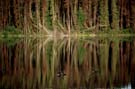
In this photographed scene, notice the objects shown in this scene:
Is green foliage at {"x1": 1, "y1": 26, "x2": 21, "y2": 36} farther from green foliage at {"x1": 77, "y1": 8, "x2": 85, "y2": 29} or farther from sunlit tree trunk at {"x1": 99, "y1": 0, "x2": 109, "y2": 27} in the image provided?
sunlit tree trunk at {"x1": 99, "y1": 0, "x2": 109, "y2": 27}

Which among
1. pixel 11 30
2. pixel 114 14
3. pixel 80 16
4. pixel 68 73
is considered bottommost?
pixel 68 73

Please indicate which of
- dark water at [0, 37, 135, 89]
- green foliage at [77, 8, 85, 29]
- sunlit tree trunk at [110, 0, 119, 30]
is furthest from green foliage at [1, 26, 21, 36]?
dark water at [0, 37, 135, 89]

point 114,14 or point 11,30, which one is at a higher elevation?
point 114,14

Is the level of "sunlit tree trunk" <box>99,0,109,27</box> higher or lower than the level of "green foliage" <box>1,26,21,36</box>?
higher

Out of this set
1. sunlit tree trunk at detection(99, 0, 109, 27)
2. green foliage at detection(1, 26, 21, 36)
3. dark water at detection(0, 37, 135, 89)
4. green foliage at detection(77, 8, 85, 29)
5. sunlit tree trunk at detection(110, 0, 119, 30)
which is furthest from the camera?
green foliage at detection(77, 8, 85, 29)

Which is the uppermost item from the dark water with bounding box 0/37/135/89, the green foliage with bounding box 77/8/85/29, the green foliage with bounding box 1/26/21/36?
the green foliage with bounding box 77/8/85/29

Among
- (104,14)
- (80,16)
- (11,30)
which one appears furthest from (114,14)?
(11,30)

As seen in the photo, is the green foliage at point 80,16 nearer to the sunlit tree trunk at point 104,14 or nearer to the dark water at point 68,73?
the sunlit tree trunk at point 104,14

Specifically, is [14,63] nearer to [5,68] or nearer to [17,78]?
[5,68]

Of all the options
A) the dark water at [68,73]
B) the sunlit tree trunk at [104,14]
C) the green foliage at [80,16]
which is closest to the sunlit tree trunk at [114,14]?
the sunlit tree trunk at [104,14]

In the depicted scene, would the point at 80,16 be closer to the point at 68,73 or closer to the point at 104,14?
the point at 104,14

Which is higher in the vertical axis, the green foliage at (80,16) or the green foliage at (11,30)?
the green foliage at (80,16)

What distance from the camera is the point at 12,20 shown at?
63688 mm

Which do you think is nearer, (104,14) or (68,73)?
(68,73)
